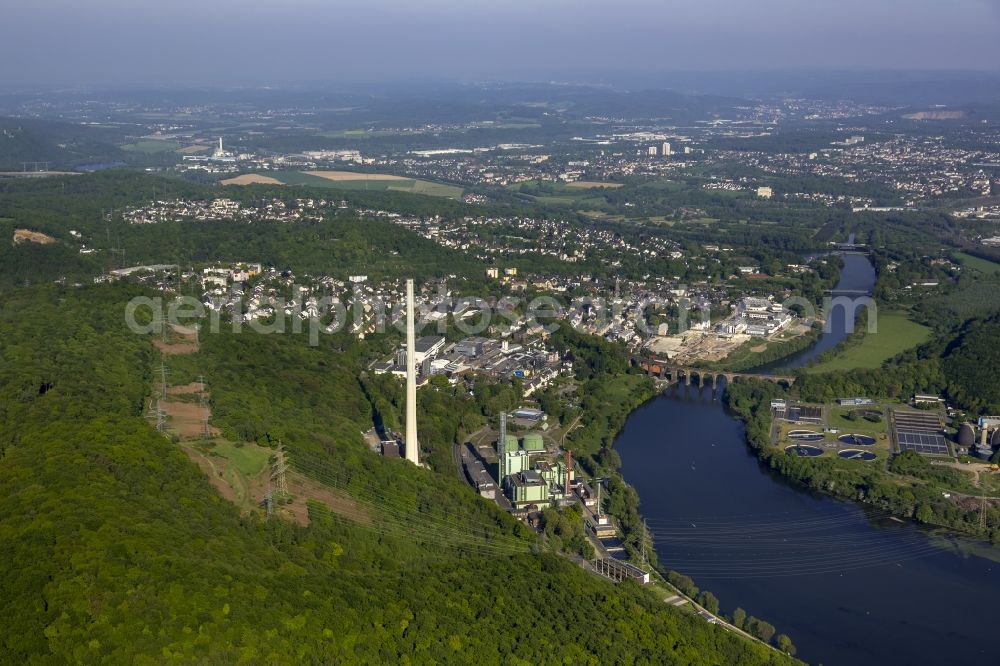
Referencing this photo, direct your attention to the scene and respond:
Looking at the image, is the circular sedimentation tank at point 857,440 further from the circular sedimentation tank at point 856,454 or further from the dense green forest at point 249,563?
the dense green forest at point 249,563

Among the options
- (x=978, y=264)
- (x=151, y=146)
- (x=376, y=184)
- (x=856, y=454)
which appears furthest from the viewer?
(x=151, y=146)

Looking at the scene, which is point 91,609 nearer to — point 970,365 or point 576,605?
point 576,605

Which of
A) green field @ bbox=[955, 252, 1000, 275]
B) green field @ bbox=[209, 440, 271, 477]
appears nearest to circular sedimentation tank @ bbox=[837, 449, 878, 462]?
green field @ bbox=[209, 440, 271, 477]

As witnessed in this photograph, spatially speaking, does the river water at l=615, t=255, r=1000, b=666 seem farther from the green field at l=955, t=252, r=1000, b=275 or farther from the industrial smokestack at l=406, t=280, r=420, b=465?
the green field at l=955, t=252, r=1000, b=275

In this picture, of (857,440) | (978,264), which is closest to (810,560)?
(857,440)

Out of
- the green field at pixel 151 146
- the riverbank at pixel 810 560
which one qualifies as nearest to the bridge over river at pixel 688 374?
the riverbank at pixel 810 560

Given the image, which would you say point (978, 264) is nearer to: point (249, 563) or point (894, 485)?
point (894, 485)
